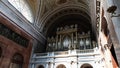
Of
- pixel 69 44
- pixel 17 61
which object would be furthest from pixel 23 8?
pixel 69 44

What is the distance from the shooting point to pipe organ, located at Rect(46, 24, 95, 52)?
1246 centimetres

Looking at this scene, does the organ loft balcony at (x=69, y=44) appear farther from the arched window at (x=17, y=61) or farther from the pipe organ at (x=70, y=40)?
the arched window at (x=17, y=61)

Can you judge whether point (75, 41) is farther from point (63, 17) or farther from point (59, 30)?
point (63, 17)

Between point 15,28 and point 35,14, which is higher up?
point 35,14

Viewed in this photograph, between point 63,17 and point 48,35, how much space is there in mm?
2909

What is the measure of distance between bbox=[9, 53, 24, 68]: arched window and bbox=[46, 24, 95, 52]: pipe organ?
3.23 meters

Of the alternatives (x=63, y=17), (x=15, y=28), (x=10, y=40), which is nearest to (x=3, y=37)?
(x=10, y=40)

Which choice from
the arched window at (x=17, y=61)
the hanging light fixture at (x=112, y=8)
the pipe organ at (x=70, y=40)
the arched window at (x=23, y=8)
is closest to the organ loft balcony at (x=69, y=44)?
the pipe organ at (x=70, y=40)

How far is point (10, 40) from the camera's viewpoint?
374 inches

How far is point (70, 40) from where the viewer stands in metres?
13.2

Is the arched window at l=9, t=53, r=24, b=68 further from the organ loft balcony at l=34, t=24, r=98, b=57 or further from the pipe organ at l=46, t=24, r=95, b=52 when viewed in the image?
the pipe organ at l=46, t=24, r=95, b=52

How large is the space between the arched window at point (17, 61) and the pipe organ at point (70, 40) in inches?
127

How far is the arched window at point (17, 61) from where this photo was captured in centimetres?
967

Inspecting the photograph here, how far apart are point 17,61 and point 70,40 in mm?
5615
